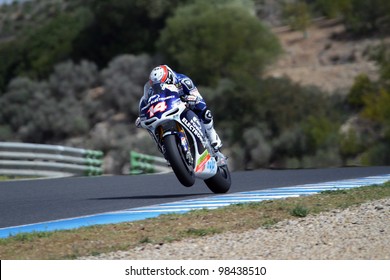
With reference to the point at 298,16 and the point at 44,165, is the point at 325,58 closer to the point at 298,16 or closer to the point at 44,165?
the point at 298,16

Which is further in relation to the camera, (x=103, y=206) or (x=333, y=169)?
(x=333, y=169)

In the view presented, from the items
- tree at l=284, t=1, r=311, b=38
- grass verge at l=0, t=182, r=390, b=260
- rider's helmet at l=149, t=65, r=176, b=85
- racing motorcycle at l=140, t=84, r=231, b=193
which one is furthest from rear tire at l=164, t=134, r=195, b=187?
tree at l=284, t=1, r=311, b=38

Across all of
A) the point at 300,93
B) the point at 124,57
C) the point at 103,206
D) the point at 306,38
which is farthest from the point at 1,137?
the point at 103,206

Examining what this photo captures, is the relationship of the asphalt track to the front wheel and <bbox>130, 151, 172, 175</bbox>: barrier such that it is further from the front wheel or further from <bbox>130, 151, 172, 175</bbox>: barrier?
<bbox>130, 151, 172, 175</bbox>: barrier

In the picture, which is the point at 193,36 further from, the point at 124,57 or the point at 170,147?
the point at 170,147

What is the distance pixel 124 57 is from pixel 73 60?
7299mm

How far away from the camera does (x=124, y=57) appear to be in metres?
56.5

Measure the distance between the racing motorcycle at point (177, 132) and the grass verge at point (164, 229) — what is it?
3.64 feet

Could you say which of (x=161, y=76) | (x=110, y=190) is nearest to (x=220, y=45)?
(x=110, y=190)

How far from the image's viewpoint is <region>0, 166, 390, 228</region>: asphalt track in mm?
13984

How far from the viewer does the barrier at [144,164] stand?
25.0 m

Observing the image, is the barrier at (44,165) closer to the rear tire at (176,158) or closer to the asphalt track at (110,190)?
the asphalt track at (110,190)

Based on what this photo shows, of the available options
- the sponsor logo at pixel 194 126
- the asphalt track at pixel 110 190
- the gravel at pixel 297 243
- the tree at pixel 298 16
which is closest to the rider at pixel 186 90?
the sponsor logo at pixel 194 126

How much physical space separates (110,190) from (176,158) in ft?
12.8
